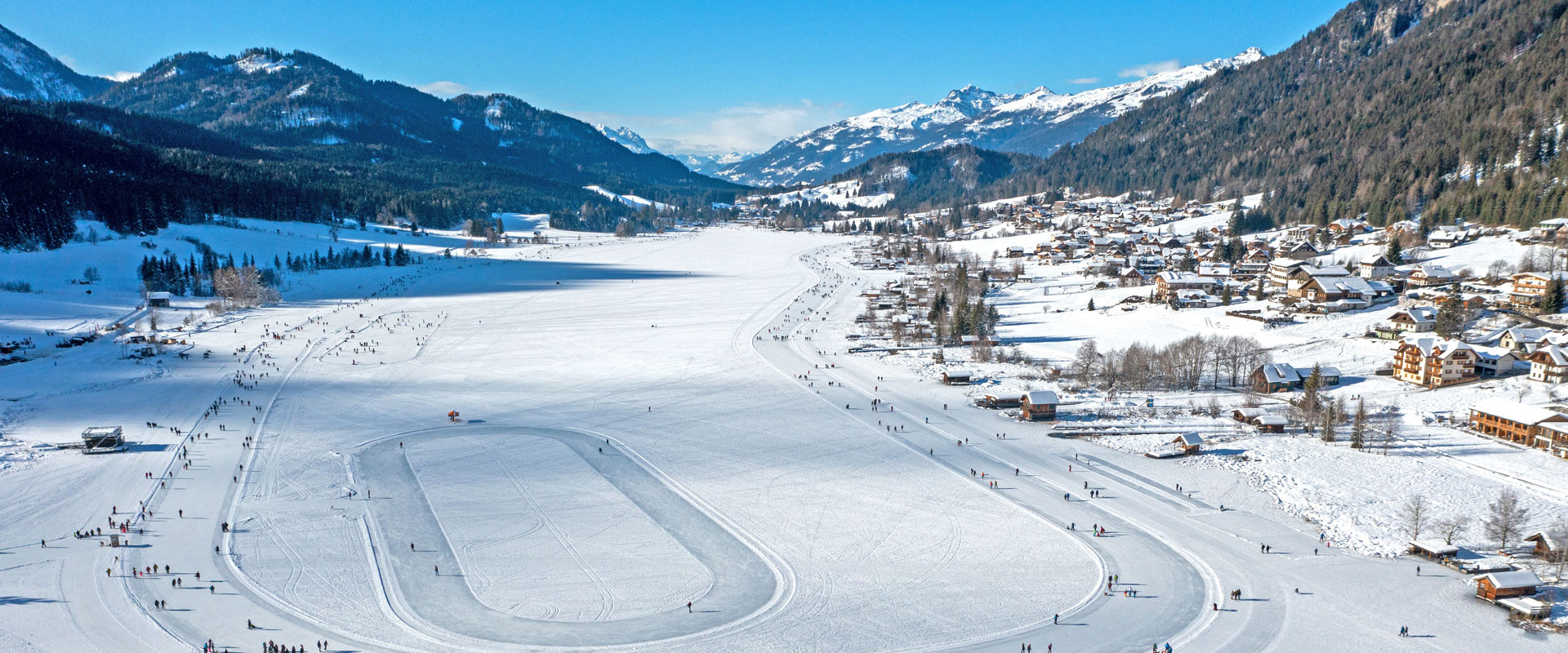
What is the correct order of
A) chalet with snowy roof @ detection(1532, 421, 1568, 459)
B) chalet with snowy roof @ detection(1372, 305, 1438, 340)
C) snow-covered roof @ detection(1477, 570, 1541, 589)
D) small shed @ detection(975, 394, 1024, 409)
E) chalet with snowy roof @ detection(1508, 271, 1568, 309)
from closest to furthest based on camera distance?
snow-covered roof @ detection(1477, 570, 1541, 589) → chalet with snowy roof @ detection(1532, 421, 1568, 459) → small shed @ detection(975, 394, 1024, 409) → chalet with snowy roof @ detection(1372, 305, 1438, 340) → chalet with snowy roof @ detection(1508, 271, 1568, 309)

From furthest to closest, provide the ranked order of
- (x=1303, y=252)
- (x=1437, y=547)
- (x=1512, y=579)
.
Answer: (x=1303, y=252), (x=1437, y=547), (x=1512, y=579)

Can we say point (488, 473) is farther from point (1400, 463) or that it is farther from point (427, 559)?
point (1400, 463)

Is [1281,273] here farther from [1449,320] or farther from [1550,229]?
[1449,320]

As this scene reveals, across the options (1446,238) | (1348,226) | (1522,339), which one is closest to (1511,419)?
(1522,339)

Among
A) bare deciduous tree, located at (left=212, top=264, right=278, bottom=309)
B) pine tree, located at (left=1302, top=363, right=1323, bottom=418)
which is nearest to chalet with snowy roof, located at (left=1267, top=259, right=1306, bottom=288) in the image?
pine tree, located at (left=1302, top=363, right=1323, bottom=418)

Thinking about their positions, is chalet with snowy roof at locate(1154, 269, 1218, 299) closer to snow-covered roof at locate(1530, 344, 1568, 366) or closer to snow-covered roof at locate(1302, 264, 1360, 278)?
snow-covered roof at locate(1302, 264, 1360, 278)

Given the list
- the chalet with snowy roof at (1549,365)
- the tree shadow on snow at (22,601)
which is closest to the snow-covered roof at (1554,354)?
the chalet with snowy roof at (1549,365)
